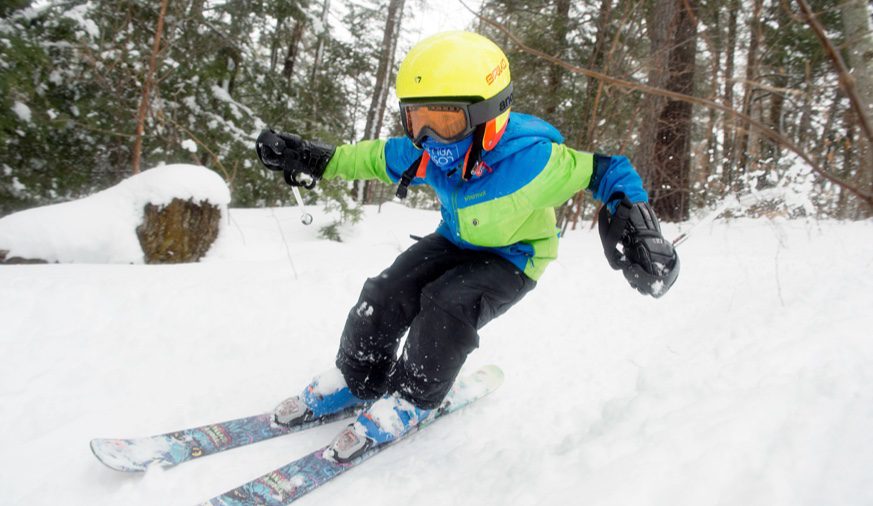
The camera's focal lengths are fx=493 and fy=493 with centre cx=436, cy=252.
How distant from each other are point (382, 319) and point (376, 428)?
508 millimetres

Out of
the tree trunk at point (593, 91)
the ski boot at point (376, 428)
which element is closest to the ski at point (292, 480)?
the ski boot at point (376, 428)

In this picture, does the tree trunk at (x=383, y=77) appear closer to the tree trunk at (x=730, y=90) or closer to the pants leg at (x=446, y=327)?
the tree trunk at (x=730, y=90)

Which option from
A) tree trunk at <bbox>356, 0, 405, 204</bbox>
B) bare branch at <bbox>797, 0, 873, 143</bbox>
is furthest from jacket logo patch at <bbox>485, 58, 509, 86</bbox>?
tree trunk at <bbox>356, 0, 405, 204</bbox>

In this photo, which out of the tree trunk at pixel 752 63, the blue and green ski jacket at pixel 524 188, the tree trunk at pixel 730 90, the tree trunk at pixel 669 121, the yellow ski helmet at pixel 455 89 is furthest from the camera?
the tree trunk at pixel 669 121

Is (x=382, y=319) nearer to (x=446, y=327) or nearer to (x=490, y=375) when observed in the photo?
(x=446, y=327)

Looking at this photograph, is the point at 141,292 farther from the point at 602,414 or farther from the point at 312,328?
the point at 602,414

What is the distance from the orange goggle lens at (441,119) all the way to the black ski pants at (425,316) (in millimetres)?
630

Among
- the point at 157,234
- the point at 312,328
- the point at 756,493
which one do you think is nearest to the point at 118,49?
the point at 157,234

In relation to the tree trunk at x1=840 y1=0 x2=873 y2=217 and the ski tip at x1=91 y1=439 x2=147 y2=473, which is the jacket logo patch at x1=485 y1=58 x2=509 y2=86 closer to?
the ski tip at x1=91 y1=439 x2=147 y2=473

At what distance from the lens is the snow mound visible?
14.3 feet

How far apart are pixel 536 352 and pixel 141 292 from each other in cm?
270

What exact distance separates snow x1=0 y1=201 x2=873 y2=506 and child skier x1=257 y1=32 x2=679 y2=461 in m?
0.25

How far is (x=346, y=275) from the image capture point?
408 cm

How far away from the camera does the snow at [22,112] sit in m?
6.86
